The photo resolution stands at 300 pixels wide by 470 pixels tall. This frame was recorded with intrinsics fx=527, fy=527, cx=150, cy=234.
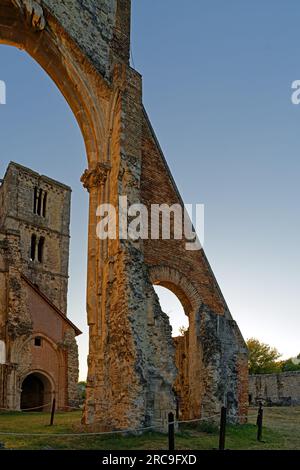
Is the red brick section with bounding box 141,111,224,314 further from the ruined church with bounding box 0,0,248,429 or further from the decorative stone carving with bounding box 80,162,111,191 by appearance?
the decorative stone carving with bounding box 80,162,111,191

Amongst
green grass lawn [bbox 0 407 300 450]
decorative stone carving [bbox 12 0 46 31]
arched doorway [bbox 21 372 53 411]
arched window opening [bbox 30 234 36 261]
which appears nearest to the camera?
green grass lawn [bbox 0 407 300 450]

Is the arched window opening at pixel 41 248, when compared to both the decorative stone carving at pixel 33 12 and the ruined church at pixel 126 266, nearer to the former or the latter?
the ruined church at pixel 126 266

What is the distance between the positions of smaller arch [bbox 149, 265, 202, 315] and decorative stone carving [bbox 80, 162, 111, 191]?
2.40m

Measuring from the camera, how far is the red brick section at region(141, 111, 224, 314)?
1266cm

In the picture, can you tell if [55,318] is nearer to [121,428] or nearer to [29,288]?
[29,288]

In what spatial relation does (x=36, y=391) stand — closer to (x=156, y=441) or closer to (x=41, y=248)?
(x=41, y=248)

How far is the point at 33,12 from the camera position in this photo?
11.6 meters

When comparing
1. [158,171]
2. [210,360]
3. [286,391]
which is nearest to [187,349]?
[210,360]

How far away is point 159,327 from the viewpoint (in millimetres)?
11539

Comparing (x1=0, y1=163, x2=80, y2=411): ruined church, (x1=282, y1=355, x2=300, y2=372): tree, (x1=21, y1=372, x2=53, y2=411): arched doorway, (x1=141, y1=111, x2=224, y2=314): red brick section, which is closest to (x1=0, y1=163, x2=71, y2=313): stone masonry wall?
(x1=0, y1=163, x2=80, y2=411): ruined church

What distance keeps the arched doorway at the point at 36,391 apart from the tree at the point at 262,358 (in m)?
23.4

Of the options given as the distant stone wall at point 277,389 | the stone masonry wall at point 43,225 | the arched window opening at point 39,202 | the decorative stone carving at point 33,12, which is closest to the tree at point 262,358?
the distant stone wall at point 277,389

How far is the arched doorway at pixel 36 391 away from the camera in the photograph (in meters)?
26.5

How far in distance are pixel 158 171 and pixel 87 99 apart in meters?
2.49
